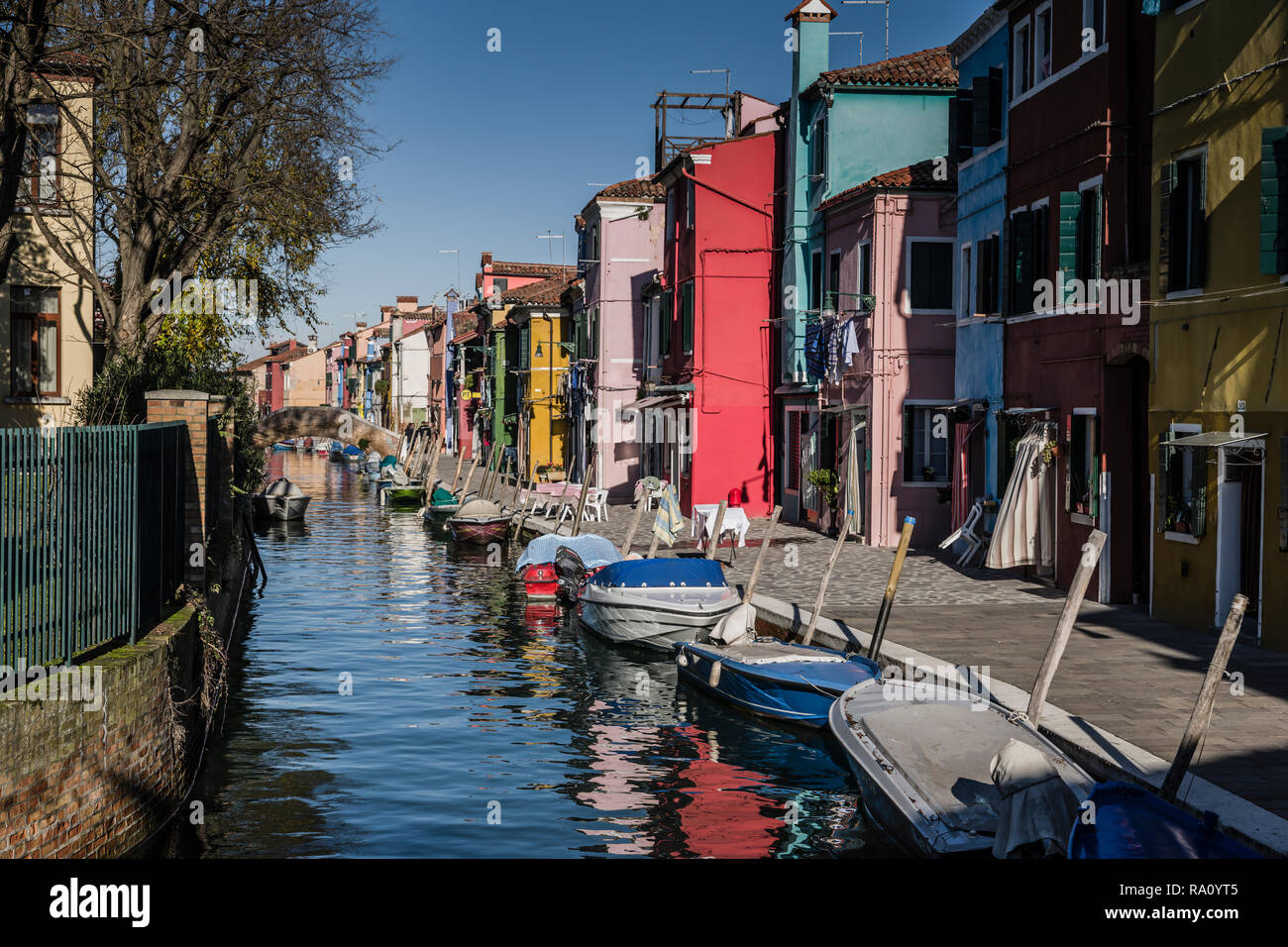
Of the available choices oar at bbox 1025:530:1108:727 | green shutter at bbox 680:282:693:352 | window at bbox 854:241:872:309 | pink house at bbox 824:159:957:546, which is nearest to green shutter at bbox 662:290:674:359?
green shutter at bbox 680:282:693:352

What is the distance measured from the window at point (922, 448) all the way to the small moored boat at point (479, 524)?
43.6 ft

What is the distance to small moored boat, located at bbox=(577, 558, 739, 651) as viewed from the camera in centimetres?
1967

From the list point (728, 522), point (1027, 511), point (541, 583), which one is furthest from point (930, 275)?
point (541, 583)

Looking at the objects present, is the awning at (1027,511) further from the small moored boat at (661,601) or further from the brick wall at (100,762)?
the brick wall at (100,762)

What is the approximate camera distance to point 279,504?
43.3 metres

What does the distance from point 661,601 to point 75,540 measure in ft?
36.5

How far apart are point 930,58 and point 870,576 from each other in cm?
1434

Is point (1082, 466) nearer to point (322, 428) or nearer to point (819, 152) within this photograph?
point (819, 152)

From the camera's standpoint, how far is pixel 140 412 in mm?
19578

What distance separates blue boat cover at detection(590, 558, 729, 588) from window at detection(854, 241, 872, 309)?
32.3 feet

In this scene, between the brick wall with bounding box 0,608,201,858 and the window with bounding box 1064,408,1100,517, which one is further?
the window with bounding box 1064,408,1100,517

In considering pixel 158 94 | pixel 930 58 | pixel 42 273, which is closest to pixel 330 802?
pixel 158 94

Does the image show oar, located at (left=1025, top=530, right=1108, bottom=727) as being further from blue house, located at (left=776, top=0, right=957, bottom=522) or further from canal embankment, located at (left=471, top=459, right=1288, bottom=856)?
blue house, located at (left=776, top=0, right=957, bottom=522)
